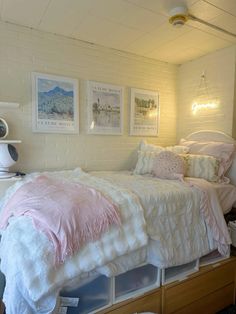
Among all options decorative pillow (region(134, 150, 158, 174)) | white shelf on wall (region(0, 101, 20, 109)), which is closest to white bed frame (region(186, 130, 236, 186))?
decorative pillow (region(134, 150, 158, 174))

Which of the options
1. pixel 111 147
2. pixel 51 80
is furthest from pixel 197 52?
pixel 51 80

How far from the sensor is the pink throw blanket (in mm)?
1109

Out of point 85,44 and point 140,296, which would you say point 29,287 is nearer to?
point 140,296

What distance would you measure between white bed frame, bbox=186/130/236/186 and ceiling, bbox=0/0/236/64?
3.32 feet

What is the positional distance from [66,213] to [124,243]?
1.31ft

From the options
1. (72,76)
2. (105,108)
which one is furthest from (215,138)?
(72,76)

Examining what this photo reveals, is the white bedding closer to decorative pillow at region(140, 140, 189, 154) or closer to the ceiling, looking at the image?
decorative pillow at region(140, 140, 189, 154)

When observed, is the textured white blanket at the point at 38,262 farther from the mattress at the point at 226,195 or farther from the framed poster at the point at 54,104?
the framed poster at the point at 54,104

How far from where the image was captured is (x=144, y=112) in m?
3.09

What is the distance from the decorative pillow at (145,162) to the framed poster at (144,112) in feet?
1.58

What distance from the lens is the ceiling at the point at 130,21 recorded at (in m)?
1.87

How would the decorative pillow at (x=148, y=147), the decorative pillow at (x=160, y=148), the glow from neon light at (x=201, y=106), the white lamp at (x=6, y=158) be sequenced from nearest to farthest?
the white lamp at (x=6, y=158) < the decorative pillow at (x=160, y=148) < the decorative pillow at (x=148, y=147) < the glow from neon light at (x=201, y=106)

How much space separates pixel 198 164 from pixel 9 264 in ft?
6.15

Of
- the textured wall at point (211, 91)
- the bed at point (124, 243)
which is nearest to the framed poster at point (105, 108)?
the bed at point (124, 243)
